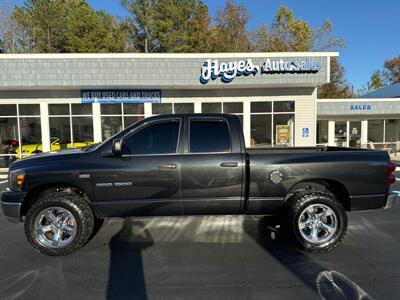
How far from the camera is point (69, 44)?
30.9 m

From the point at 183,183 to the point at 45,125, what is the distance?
13.7 m

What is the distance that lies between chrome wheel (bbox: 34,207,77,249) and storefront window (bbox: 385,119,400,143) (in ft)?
75.2

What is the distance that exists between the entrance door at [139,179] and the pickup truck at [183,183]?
0.01 m

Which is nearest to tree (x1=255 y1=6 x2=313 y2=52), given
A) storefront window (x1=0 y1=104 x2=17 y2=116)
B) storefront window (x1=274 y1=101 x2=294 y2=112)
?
storefront window (x1=274 y1=101 x2=294 y2=112)

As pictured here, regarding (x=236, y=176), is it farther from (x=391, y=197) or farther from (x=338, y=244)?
(x=391, y=197)

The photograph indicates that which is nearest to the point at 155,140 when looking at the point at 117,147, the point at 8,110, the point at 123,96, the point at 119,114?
the point at 117,147

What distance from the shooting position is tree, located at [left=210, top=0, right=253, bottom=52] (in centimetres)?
3225

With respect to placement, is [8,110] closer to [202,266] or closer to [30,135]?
[30,135]

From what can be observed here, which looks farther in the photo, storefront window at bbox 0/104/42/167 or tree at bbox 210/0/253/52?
tree at bbox 210/0/253/52

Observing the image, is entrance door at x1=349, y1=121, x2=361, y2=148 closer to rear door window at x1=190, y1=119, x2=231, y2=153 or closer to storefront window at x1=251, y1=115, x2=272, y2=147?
storefront window at x1=251, y1=115, x2=272, y2=147

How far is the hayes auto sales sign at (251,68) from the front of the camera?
49.2ft

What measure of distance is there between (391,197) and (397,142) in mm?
20083

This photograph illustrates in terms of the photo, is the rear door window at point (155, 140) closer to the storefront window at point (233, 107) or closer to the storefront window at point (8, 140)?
the storefront window at point (233, 107)

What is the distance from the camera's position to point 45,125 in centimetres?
1622
